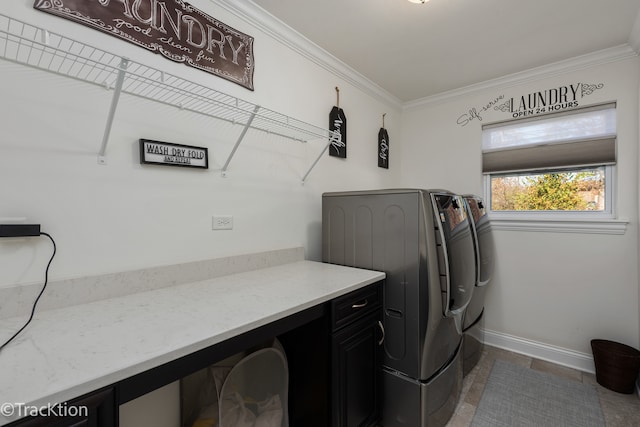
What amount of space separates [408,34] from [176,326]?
2216 millimetres

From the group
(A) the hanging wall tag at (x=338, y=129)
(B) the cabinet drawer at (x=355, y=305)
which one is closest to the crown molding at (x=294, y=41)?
(A) the hanging wall tag at (x=338, y=129)

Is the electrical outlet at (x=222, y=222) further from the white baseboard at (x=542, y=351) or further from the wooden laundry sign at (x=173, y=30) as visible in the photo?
the white baseboard at (x=542, y=351)

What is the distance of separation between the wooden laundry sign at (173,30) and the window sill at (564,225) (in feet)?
8.08

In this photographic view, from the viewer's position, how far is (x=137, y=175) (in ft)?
4.36

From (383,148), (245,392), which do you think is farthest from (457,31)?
(245,392)

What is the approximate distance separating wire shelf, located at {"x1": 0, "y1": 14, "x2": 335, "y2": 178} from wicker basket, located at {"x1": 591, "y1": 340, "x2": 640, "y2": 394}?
2.80 meters

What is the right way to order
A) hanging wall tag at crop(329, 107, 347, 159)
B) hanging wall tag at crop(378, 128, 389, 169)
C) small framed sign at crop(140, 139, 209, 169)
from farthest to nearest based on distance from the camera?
hanging wall tag at crop(378, 128, 389, 169), hanging wall tag at crop(329, 107, 347, 159), small framed sign at crop(140, 139, 209, 169)

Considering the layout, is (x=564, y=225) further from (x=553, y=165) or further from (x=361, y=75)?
(x=361, y=75)

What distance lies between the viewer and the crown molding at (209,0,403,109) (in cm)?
170

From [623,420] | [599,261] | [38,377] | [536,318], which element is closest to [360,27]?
[38,377]

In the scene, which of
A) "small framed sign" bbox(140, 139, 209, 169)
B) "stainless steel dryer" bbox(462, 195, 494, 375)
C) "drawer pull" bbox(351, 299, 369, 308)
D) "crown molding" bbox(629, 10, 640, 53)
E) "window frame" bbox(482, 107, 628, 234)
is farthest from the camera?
"window frame" bbox(482, 107, 628, 234)

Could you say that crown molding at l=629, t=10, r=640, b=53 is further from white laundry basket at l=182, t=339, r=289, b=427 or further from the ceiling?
white laundry basket at l=182, t=339, r=289, b=427

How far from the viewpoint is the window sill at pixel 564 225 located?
2187 millimetres
